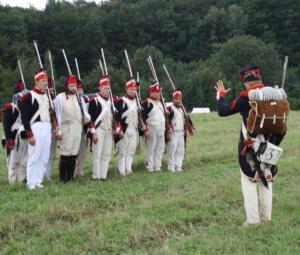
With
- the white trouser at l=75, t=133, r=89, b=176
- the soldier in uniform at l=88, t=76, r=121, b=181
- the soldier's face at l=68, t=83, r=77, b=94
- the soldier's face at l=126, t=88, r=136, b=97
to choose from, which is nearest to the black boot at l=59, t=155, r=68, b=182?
the soldier in uniform at l=88, t=76, r=121, b=181

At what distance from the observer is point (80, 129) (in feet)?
34.8

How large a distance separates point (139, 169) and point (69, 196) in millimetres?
4107

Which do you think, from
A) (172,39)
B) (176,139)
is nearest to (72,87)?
(176,139)

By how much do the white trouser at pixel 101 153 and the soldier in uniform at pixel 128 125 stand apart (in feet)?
1.85

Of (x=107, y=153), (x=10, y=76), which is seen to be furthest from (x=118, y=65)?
(x=107, y=153)

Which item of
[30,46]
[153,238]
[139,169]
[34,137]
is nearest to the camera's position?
[153,238]

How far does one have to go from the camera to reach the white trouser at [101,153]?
10930 millimetres

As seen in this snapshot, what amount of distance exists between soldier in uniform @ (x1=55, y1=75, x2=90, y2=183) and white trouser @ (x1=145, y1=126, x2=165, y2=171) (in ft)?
7.50

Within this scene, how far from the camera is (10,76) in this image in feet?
200

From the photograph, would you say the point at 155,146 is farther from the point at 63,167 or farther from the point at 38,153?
the point at 38,153

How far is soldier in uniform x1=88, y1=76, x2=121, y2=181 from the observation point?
1095 cm

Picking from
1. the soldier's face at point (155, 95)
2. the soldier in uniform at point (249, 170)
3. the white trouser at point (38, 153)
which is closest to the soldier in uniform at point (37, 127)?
the white trouser at point (38, 153)

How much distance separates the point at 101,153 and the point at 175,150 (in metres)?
2.25

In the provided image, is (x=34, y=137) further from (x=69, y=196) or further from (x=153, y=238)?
(x=153, y=238)
